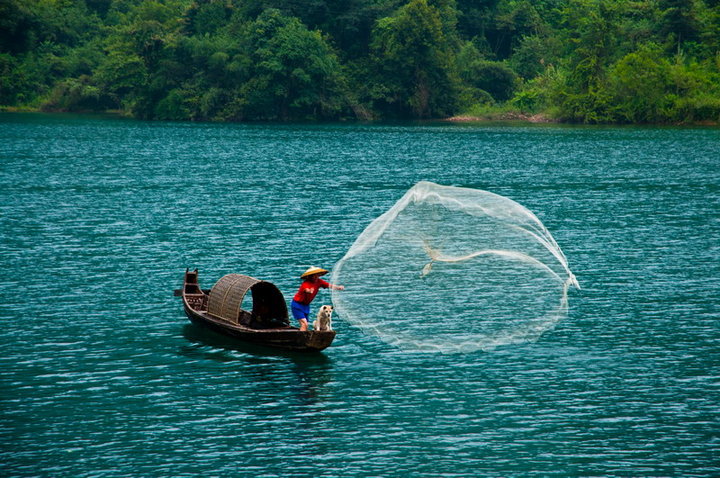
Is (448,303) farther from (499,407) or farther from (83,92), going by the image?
(83,92)

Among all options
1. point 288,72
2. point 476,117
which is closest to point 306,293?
point 288,72

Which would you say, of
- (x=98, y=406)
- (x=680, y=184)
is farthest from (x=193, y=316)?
(x=680, y=184)

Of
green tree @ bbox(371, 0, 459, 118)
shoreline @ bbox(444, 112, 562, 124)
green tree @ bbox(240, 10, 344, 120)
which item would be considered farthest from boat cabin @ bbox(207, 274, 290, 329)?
shoreline @ bbox(444, 112, 562, 124)

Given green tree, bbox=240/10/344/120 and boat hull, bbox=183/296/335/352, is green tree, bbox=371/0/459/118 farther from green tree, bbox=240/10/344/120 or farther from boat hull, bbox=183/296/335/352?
boat hull, bbox=183/296/335/352

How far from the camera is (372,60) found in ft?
481

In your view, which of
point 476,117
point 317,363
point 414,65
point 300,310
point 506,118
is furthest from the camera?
point 476,117

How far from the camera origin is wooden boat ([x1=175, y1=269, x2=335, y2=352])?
26.2 m

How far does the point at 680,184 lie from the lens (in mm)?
67375

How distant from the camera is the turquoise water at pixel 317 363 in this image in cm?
1973

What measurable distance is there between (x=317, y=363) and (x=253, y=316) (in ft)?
11.2

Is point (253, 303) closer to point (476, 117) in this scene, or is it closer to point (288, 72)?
point (288, 72)

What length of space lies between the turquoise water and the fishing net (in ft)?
2.98

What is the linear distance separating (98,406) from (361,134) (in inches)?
3825

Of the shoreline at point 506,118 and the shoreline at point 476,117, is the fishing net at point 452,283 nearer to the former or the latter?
the shoreline at point 476,117
